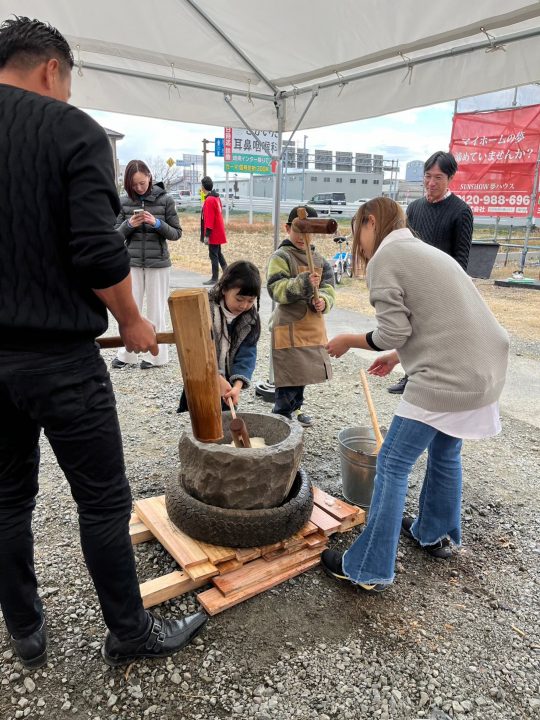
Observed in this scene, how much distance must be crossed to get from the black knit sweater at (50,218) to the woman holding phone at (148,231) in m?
3.40

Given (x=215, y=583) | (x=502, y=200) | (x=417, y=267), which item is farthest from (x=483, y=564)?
(x=502, y=200)

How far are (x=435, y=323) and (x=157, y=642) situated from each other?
65.1 inches

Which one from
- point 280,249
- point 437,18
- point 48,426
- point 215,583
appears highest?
point 437,18

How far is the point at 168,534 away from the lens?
2.48 metres

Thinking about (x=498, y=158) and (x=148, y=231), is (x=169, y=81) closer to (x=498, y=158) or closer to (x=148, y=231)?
(x=148, y=231)

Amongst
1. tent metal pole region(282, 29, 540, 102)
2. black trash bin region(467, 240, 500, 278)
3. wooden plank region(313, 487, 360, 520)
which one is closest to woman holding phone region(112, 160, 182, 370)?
tent metal pole region(282, 29, 540, 102)

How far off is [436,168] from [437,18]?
1104 mm

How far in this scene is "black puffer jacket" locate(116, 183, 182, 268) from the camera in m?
4.84

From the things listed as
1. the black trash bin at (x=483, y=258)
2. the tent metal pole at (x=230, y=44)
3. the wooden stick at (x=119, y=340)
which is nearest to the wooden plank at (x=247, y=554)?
the wooden stick at (x=119, y=340)

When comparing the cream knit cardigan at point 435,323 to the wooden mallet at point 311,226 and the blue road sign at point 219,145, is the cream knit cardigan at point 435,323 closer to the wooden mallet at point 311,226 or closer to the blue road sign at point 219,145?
the wooden mallet at point 311,226

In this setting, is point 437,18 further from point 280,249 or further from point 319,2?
point 280,249

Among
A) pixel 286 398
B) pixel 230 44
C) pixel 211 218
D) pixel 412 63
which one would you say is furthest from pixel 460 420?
pixel 211 218

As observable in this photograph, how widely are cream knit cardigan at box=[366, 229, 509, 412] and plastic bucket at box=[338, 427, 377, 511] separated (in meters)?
0.89

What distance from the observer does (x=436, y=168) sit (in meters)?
3.96
